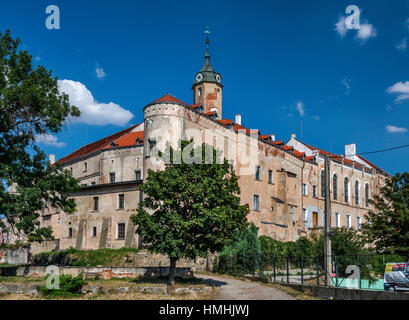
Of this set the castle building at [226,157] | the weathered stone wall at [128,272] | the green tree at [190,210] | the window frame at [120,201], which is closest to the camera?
the green tree at [190,210]

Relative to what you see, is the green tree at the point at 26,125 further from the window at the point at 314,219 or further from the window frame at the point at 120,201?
the window at the point at 314,219

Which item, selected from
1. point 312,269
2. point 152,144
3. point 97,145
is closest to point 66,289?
point 312,269

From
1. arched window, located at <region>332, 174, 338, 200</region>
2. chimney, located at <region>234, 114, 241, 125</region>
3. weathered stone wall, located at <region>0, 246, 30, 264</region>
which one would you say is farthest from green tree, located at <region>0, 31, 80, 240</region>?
arched window, located at <region>332, 174, 338, 200</region>

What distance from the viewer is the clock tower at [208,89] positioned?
67.5 metres

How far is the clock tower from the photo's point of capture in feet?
221

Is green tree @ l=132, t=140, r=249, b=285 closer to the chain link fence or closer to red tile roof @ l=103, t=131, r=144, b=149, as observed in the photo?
the chain link fence

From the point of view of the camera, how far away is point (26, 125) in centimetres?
2936

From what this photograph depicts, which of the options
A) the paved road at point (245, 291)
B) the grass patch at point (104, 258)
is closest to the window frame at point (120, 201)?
the grass patch at point (104, 258)

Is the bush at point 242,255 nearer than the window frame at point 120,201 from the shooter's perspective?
Yes

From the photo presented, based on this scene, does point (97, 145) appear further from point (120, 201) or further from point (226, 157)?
point (226, 157)

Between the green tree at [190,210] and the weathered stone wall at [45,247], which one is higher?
the green tree at [190,210]

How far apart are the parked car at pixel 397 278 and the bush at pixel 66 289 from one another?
14.3m
